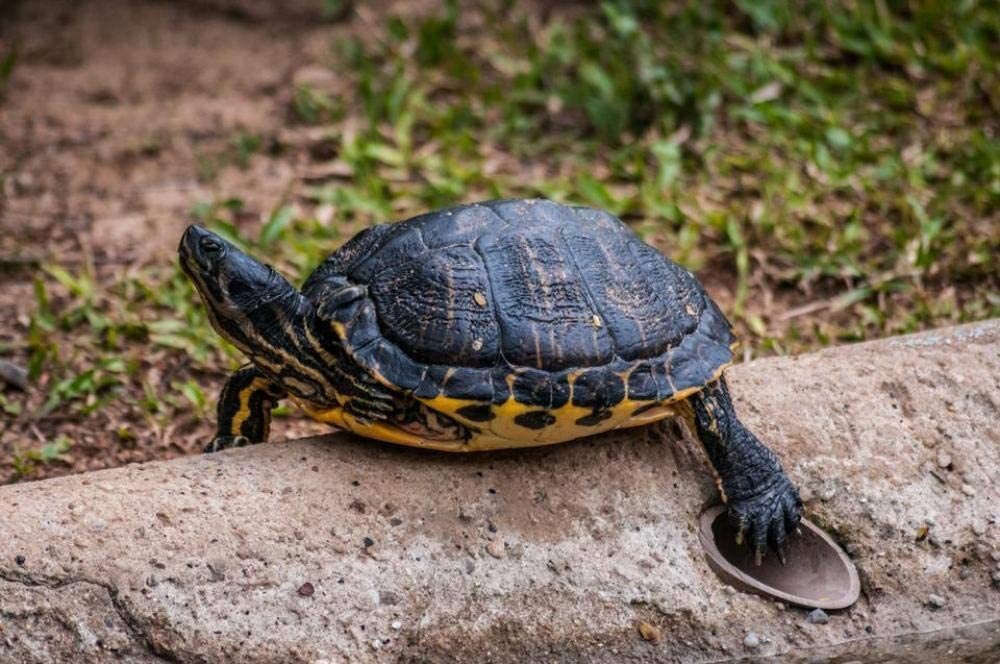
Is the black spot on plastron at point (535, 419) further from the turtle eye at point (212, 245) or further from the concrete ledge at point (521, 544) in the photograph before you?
the turtle eye at point (212, 245)

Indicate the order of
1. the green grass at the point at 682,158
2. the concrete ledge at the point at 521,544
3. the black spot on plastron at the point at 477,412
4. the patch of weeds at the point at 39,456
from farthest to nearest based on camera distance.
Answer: the green grass at the point at 682,158 < the patch of weeds at the point at 39,456 < the black spot on plastron at the point at 477,412 < the concrete ledge at the point at 521,544

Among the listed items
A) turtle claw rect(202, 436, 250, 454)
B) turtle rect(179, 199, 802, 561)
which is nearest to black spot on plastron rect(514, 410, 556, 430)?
turtle rect(179, 199, 802, 561)

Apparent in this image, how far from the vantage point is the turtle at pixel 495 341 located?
3.63m

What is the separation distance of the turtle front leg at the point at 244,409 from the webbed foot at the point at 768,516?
5.25 ft

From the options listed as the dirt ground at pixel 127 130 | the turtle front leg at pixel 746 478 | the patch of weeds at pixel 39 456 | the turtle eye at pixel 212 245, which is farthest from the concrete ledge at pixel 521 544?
the dirt ground at pixel 127 130

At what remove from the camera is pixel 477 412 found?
11.8 ft

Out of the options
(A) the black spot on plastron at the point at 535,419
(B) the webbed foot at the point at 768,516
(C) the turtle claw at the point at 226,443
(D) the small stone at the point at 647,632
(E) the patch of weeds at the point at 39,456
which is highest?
(A) the black spot on plastron at the point at 535,419

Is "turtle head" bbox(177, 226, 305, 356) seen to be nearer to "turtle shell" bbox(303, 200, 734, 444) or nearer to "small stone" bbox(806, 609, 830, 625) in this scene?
"turtle shell" bbox(303, 200, 734, 444)

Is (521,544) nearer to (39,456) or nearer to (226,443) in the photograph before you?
(226,443)

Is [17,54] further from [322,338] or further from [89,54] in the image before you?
[322,338]

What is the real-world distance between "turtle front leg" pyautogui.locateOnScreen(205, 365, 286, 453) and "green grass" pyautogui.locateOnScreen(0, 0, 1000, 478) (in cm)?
96

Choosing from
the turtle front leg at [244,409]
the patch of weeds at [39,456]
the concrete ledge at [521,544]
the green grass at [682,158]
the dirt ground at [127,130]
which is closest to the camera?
the concrete ledge at [521,544]

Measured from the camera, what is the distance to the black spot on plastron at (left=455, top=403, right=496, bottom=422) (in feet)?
11.8

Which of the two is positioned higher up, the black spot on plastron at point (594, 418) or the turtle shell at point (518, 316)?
the turtle shell at point (518, 316)
